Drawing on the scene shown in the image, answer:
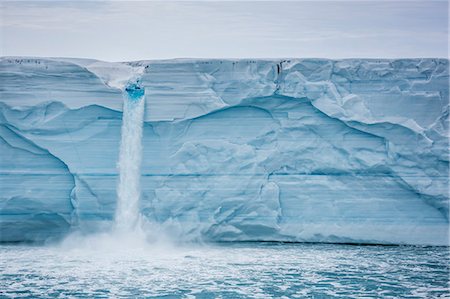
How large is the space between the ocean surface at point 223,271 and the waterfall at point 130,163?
458 millimetres

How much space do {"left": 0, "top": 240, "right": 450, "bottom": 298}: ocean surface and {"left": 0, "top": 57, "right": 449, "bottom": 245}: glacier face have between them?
414mm

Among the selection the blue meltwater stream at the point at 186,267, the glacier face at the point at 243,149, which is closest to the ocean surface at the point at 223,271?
the blue meltwater stream at the point at 186,267

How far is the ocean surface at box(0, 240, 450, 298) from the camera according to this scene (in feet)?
21.9

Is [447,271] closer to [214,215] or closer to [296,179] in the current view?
[296,179]

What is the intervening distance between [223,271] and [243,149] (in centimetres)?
234

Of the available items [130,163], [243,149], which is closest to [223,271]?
[243,149]

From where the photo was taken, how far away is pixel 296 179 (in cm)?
937

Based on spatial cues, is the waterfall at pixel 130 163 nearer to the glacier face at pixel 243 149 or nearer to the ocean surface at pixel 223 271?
the glacier face at pixel 243 149

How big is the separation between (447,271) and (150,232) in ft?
13.9

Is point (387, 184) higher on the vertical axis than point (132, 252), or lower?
higher

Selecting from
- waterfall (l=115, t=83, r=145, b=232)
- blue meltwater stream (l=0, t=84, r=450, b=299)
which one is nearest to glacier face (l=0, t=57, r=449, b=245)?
waterfall (l=115, t=83, r=145, b=232)

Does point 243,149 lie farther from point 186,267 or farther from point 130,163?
point 186,267

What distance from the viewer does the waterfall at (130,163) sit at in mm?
9422

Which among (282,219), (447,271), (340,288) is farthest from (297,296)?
(282,219)
